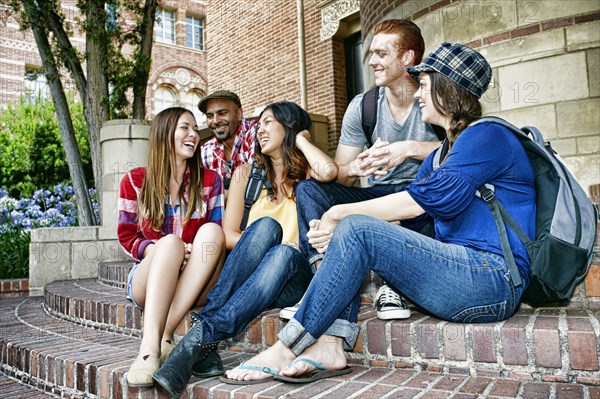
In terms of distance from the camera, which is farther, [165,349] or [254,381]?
[165,349]

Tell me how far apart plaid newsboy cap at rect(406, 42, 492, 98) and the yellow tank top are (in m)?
1.09

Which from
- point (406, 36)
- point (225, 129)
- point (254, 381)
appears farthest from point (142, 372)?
point (225, 129)

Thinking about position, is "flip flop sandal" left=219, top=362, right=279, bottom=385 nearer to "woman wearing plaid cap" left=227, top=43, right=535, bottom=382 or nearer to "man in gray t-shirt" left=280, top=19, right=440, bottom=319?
"woman wearing plaid cap" left=227, top=43, right=535, bottom=382

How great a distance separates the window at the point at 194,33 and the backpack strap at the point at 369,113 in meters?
17.2

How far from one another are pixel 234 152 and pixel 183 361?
7.03 ft

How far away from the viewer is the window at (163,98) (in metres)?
17.6

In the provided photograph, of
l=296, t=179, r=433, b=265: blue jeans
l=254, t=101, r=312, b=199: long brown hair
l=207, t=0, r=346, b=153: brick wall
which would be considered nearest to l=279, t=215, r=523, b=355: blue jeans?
l=296, t=179, r=433, b=265: blue jeans

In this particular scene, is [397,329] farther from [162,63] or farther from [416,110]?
[162,63]

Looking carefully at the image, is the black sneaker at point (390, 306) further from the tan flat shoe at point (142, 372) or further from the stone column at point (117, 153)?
the stone column at point (117, 153)

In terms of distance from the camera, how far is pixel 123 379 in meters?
2.09

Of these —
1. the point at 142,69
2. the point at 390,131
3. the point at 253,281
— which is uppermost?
the point at 142,69

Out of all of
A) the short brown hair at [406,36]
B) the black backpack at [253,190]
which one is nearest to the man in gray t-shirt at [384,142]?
→ the short brown hair at [406,36]

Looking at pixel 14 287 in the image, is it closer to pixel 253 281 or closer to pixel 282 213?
pixel 282 213

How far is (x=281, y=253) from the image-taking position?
2.24 meters
